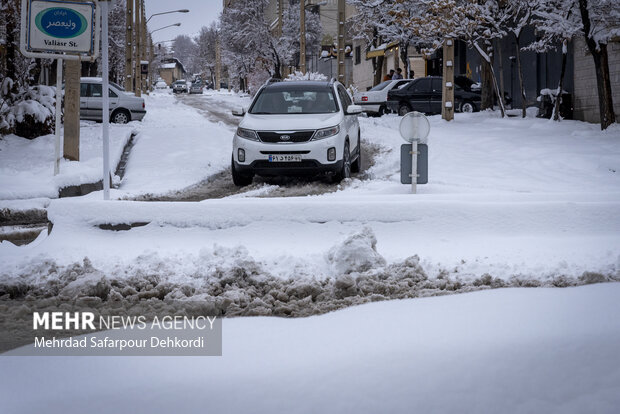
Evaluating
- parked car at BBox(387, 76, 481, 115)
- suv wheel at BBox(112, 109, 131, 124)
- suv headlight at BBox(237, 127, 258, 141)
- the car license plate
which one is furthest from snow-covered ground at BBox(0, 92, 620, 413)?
parked car at BBox(387, 76, 481, 115)

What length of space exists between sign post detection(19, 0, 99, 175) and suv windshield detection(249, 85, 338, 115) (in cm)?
281

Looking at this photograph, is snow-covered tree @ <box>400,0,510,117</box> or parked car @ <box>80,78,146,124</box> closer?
snow-covered tree @ <box>400,0,510,117</box>

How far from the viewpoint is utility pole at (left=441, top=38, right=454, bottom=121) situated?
71.2 ft

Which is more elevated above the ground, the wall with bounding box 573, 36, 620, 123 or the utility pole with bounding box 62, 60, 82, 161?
the wall with bounding box 573, 36, 620, 123

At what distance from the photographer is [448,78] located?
22156 mm

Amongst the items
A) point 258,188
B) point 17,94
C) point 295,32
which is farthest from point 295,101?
point 295,32

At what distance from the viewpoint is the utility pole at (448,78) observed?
71.2 ft

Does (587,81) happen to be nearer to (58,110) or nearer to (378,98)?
(378,98)

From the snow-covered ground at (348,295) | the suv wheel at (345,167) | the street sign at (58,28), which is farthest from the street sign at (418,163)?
the street sign at (58,28)

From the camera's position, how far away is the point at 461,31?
2069 cm

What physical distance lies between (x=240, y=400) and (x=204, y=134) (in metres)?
15.9

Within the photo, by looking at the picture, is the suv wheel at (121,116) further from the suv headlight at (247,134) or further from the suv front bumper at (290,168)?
the suv front bumper at (290,168)

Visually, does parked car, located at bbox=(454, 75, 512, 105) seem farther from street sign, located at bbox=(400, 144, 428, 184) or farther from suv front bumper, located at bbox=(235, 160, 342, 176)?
street sign, located at bbox=(400, 144, 428, 184)

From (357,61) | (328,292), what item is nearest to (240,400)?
(328,292)
